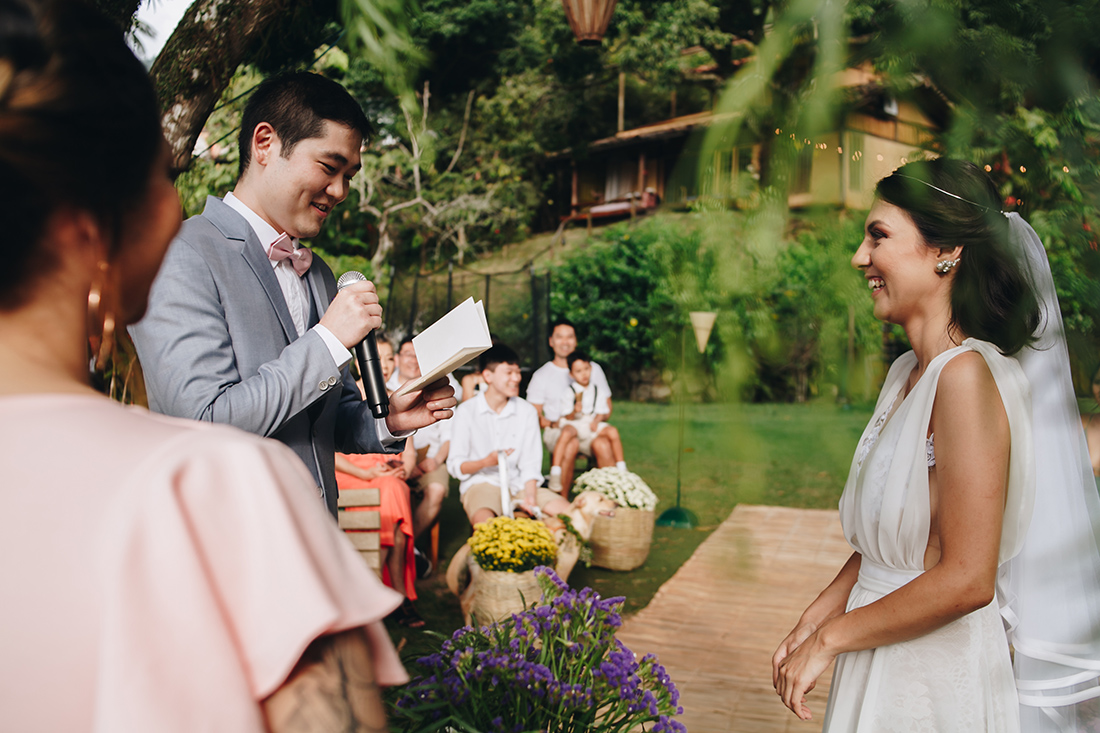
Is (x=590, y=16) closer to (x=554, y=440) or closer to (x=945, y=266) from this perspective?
(x=945, y=266)

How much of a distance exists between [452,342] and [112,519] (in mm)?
1142

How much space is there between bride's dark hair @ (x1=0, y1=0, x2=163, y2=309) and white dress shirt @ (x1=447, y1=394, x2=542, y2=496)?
15.3 ft

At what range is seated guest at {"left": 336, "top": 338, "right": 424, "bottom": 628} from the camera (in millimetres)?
4414

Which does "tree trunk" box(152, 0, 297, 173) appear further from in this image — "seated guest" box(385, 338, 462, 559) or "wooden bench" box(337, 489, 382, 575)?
"seated guest" box(385, 338, 462, 559)

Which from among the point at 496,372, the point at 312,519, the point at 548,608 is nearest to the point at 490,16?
the point at 496,372

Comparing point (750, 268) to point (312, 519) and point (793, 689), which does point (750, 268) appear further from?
point (793, 689)

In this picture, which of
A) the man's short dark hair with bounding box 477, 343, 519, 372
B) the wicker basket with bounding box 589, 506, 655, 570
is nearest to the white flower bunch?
the wicker basket with bounding box 589, 506, 655, 570

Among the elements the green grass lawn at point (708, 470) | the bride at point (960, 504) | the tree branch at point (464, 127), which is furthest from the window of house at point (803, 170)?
the tree branch at point (464, 127)

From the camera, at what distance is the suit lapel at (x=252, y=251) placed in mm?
1581

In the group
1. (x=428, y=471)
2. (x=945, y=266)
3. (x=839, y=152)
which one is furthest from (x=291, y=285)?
(x=428, y=471)

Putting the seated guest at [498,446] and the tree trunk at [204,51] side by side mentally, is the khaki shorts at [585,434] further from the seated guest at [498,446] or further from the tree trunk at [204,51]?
the tree trunk at [204,51]

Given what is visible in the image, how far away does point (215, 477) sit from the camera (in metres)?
0.51

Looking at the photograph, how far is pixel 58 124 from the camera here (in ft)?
1.70

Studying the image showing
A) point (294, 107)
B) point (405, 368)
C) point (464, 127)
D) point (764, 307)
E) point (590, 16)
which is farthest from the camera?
point (464, 127)
